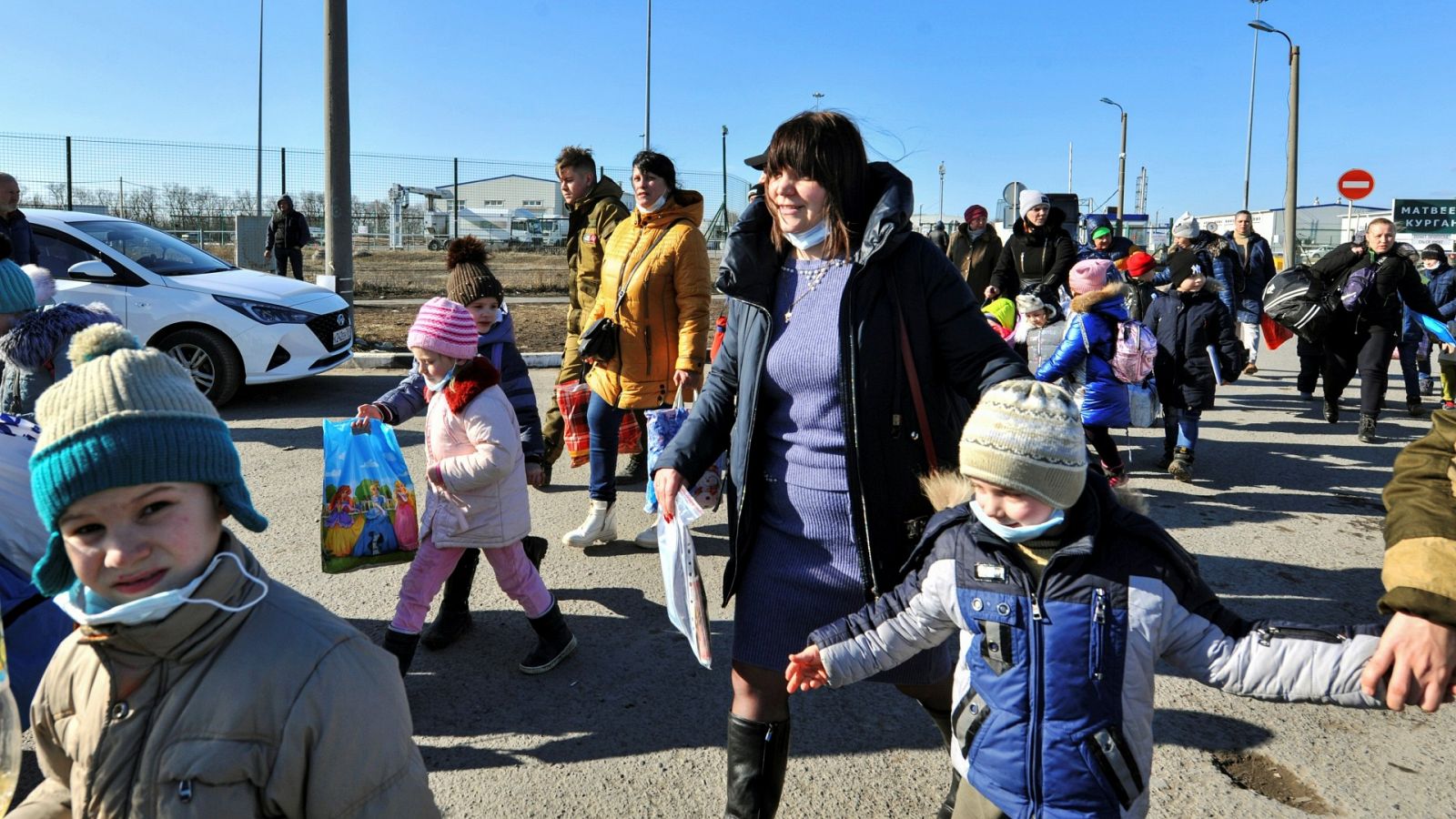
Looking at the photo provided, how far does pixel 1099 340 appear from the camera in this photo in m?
6.54

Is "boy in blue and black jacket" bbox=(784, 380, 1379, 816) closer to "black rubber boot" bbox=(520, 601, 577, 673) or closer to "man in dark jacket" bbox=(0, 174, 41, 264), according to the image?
"black rubber boot" bbox=(520, 601, 577, 673)

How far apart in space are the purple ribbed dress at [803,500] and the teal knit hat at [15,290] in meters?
2.69

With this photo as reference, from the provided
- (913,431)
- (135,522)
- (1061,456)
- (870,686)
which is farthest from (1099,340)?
(135,522)

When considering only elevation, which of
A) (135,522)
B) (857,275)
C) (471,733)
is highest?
(857,275)

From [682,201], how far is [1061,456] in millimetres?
3501

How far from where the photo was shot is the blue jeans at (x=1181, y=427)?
7.42 metres

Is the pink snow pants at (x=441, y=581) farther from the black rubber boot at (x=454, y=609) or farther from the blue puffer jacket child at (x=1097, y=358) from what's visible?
the blue puffer jacket child at (x=1097, y=358)

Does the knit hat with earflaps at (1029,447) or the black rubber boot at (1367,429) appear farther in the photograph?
the black rubber boot at (1367,429)

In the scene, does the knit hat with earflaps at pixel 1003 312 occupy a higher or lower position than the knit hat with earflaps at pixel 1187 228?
lower

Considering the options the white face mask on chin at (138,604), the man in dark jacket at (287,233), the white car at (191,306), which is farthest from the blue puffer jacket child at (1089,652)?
the man in dark jacket at (287,233)

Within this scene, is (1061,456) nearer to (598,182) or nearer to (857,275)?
(857,275)

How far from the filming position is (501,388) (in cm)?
425

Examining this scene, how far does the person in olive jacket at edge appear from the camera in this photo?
260 cm

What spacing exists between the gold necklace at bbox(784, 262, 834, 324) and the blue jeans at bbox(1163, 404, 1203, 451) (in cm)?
551
